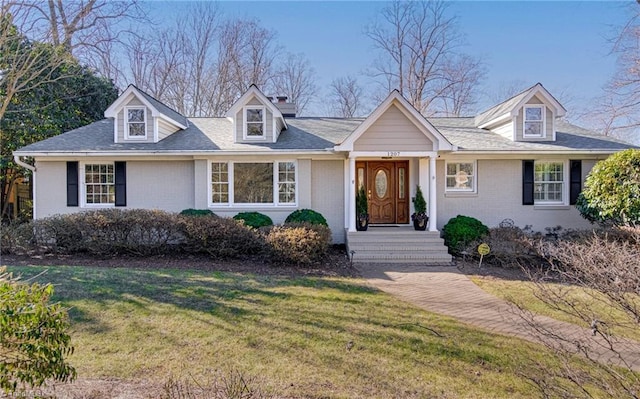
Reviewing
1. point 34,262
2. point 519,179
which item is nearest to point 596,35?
point 519,179

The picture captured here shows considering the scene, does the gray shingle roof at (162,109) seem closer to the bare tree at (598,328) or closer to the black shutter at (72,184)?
the black shutter at (72,184)

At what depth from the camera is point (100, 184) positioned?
40.5 feet

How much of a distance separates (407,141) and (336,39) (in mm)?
14037

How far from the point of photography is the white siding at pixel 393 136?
11219 mm

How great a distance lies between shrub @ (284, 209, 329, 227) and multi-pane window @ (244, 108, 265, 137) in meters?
3.30

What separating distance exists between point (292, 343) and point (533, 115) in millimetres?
12778

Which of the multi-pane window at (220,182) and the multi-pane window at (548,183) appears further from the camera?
the multi-pane window at (548,183)

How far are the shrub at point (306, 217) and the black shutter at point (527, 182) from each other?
717 cm

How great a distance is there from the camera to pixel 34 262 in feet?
29.5

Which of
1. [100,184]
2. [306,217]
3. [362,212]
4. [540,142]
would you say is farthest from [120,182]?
[540,142]

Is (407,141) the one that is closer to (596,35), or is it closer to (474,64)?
(596,35)

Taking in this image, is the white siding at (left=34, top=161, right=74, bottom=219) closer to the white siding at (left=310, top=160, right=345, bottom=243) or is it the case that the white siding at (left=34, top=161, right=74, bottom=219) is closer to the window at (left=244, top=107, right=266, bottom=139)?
the window at (left=244, top=107, right=266, bottom=139)

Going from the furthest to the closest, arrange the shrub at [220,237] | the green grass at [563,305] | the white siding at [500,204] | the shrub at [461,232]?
1. the white siding at [500,204]
2. the shrub at [461,232]
3. the shrub at [220,237]
4. the green grass at [563,305]

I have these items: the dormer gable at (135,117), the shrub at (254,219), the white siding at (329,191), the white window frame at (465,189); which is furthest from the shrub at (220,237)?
the white window frame at (465,189)
